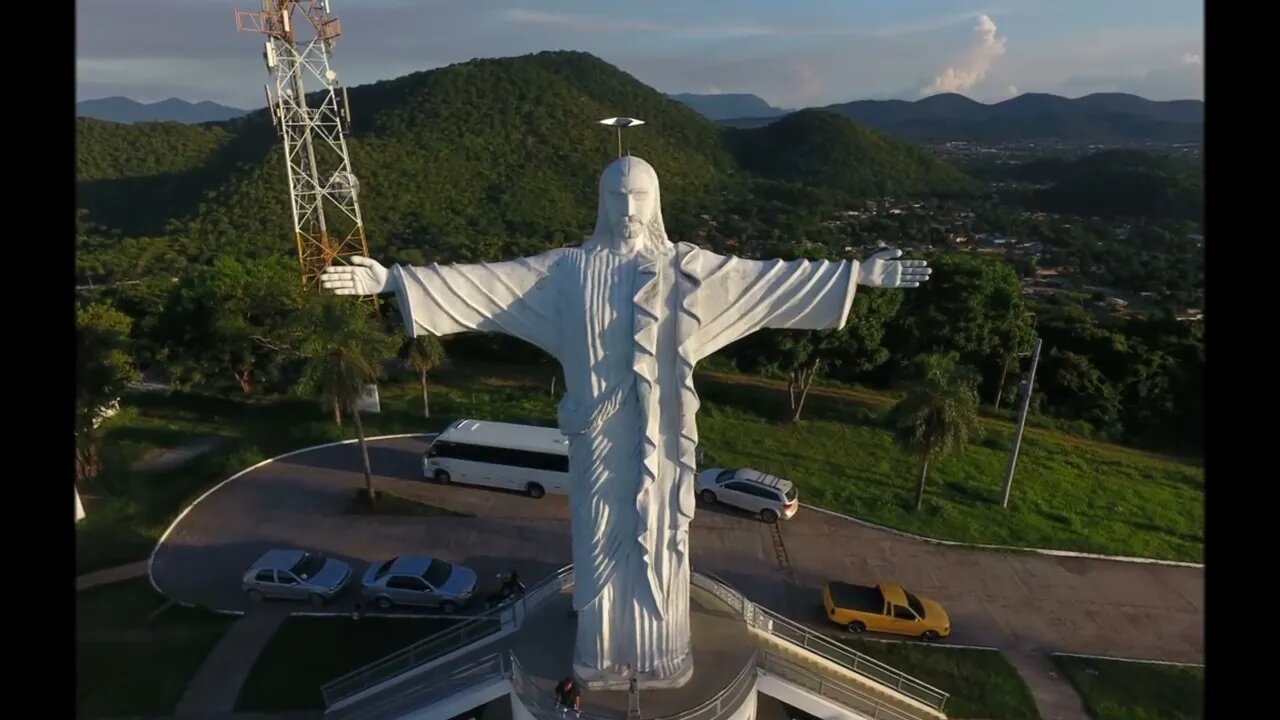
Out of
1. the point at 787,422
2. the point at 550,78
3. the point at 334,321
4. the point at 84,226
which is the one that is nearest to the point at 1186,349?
the point at 787,422

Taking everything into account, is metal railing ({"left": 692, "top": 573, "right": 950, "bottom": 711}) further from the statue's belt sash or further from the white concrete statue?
the statue's belt sash

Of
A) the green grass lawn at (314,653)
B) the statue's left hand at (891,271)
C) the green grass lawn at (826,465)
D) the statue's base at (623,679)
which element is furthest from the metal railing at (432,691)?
the green grass lawn at (826,465)

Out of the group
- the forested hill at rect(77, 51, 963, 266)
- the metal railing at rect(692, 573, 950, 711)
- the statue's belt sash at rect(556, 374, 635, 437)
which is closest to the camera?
the statue's belt sash at rect(556, 374, 635, 437)

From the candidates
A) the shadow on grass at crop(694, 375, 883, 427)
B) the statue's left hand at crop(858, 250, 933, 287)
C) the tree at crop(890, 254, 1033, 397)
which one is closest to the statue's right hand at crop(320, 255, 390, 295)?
the statue's left hand at crop(858, 250, 933, 287)

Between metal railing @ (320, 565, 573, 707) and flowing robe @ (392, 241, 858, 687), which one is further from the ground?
flowing robe @ (392, 241, 858, 687)

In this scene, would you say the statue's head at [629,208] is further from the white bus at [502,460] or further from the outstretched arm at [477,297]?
the white bus at [502,460]

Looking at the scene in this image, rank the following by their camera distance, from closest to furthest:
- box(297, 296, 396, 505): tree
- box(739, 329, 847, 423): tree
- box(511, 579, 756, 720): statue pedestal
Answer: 1. box(511, 579, 756, 720): statue pedestal
2. box(297, 296, 396, 505): tree
3. box(739, 329, 847, 423): tree
